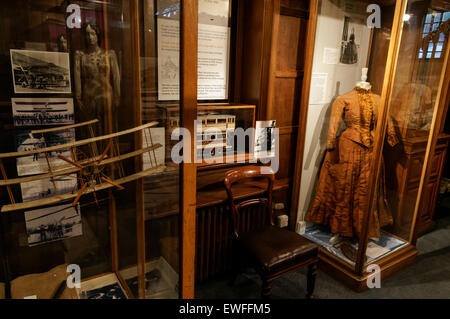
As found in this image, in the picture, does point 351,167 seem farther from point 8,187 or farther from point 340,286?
point 8,187

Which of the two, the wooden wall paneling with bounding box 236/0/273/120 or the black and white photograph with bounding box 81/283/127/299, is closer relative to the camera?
the black and white photograph with bounding box 81/283/127/299

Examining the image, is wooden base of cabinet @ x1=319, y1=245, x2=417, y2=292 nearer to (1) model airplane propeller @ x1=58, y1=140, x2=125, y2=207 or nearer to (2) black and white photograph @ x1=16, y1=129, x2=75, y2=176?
(1) model airplane propeller @ x1=58, y1=140, x2=125, y2=207

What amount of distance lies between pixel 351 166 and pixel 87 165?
208 centimetres

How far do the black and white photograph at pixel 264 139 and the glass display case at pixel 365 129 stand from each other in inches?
12.5

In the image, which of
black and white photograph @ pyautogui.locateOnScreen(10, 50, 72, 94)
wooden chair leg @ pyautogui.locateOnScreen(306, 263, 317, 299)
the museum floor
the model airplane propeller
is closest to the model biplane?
the model airplane propeller

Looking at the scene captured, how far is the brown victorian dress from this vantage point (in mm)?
2584

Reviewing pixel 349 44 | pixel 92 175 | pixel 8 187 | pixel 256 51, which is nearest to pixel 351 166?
pixel 349 44

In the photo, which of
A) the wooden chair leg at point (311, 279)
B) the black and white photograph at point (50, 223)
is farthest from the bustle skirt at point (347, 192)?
the black and white photograph at point (50, 223)

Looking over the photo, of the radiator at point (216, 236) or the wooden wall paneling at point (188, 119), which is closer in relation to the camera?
the wooden wall paneling at point (188, 119)

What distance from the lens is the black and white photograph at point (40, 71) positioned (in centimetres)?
130

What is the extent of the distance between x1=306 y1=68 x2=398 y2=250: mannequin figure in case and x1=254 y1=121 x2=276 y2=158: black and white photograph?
0.48 m

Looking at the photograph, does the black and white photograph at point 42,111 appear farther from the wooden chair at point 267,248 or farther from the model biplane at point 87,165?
the wooden chair at point 267,248
